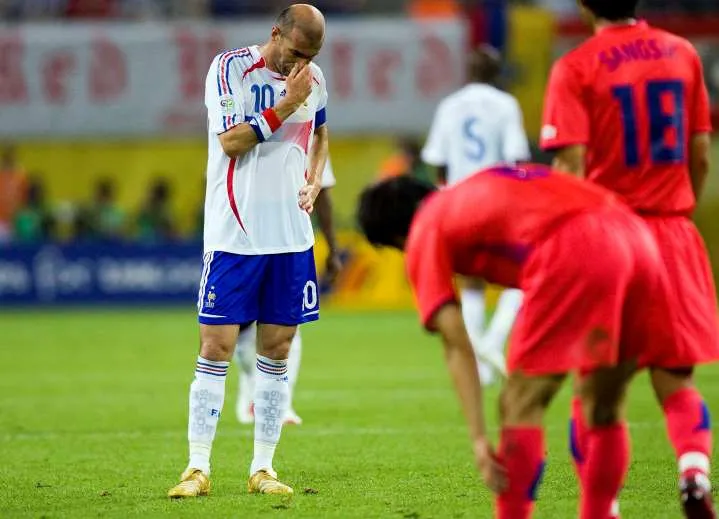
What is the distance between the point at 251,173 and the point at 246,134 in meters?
0.28

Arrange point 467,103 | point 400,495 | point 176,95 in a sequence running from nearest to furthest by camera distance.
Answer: point 400,495
point 467,103
point 176,95

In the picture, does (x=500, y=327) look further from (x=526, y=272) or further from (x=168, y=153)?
(x=168, y=153)

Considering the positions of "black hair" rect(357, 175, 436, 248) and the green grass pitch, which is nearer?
"black hair" rect(357, 175, 436, 248)

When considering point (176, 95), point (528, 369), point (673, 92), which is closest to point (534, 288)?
point (528, 369)

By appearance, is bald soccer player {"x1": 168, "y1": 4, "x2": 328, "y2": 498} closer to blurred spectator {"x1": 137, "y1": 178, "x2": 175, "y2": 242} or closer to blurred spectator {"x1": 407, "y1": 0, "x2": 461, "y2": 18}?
blurred spectator {"x1": 137, "y1": 178, "x2": 175, "y2": 242}

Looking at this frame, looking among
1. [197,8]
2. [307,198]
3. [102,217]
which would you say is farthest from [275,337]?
[197,8]

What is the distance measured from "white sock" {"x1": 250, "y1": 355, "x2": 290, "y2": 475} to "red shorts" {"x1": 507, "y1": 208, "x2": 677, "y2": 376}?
2.37 meters

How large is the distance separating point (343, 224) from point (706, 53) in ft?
20.3

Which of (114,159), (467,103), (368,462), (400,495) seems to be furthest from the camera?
(114,159)

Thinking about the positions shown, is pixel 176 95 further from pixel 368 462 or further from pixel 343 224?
pixel 368 462

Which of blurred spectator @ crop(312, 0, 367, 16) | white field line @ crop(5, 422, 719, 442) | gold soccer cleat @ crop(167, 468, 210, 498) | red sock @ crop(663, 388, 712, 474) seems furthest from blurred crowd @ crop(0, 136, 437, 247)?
red sock @ crop(663, 388, 712, 474)

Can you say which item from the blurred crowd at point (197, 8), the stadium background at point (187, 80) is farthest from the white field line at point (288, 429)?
the blurred crowd at point (197, 8)

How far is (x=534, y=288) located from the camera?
4641 mm

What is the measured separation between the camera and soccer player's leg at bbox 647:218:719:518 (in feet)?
17.1
